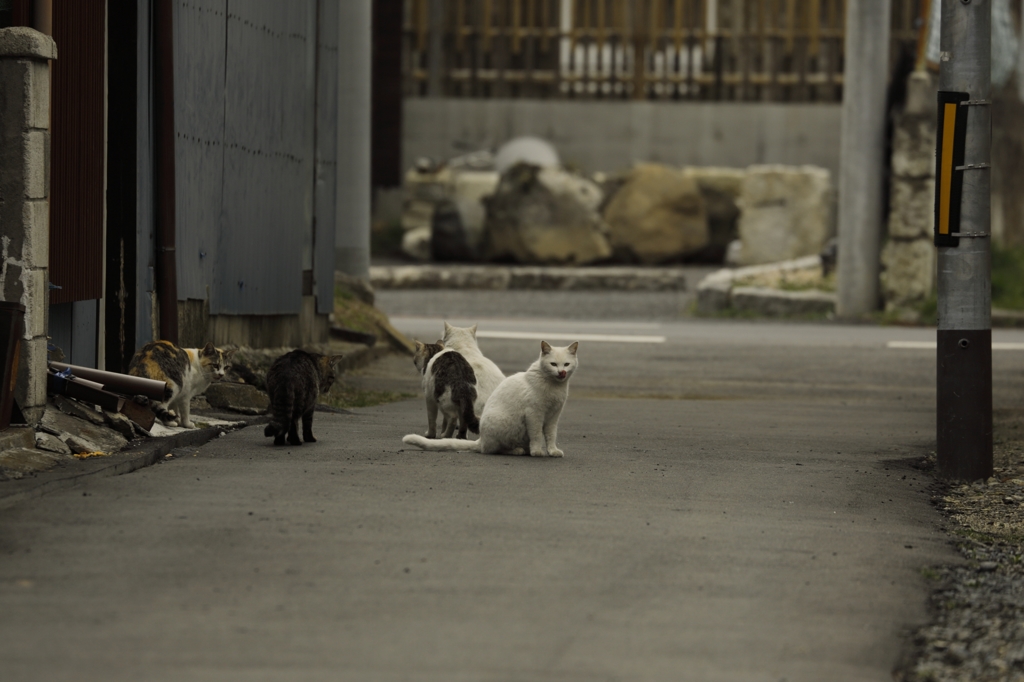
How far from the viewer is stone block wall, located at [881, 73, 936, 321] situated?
2134cm

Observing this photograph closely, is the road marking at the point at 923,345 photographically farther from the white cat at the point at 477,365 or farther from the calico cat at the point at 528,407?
the calico cat at the point at 528,407

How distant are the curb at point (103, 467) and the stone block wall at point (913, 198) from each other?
47.5 feet

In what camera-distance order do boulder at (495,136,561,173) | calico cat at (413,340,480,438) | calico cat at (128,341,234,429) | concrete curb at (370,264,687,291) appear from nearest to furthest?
calico cat at (128,341,234,429), calico cat at (413,340,480,438), concrete curb at (370,264,687,291), boulder at (495,136,561,173)

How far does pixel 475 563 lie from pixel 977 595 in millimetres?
2014

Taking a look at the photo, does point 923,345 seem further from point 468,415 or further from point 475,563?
point 475,563

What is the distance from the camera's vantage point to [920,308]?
21.6 m

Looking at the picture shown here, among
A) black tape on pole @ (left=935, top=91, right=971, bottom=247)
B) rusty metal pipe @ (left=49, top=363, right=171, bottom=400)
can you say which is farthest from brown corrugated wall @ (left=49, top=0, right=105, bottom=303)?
black tape on pole @ (left=935, top=91, right=971, bottom=247)

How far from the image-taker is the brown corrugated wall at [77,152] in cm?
852

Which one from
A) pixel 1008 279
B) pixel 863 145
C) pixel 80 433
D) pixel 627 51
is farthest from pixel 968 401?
pixel 627 51

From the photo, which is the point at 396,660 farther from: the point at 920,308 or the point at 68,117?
the point at 920,308

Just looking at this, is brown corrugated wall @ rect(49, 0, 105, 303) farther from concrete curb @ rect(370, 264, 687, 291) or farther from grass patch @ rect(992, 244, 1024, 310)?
grass patch @ rect(992, 244, 1024, 310)

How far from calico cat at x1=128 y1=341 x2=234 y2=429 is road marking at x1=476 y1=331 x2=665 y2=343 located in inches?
347

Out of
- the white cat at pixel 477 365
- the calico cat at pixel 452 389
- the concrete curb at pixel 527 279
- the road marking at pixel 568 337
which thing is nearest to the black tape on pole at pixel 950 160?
the white cat at pixel 477 365

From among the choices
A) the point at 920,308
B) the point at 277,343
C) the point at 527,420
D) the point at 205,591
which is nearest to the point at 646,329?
the point at 920,308
